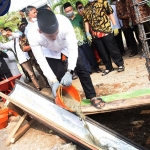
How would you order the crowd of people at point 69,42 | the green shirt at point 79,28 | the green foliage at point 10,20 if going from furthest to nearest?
the green foliage at point 10,20 → the green shirt at point 79,28 → the crowd of people at point 69,42

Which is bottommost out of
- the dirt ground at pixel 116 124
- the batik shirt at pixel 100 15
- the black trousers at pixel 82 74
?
the dirt ground at pixel 116 124

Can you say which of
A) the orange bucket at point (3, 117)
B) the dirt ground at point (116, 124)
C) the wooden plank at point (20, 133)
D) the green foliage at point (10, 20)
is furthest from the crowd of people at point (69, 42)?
the green foliage at point (10, 20)

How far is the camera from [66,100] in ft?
9.48

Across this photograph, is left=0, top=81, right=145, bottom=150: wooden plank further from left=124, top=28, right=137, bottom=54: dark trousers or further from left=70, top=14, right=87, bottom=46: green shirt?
left=124, top=28, right=137, bottom=54: dark trousers

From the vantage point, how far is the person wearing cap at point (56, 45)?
8.87ft

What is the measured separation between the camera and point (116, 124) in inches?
142

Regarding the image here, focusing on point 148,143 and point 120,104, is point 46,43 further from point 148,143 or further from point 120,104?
point 148,143

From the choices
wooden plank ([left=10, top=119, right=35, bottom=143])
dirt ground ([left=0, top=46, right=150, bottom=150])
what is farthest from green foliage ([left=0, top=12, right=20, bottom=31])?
wooden plank ([left=10, top=119, right=35, bottom=143])

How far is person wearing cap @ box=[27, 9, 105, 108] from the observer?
106 inches

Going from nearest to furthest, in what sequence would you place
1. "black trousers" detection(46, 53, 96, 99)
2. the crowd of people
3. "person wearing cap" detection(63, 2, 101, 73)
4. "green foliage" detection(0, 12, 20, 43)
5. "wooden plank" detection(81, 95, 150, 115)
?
"wooden plank" detection(81, 95, 150, 115), the crowd of people, "black trousers" detection(46, 53, 96, 99), "person wearing cap" detection(63, 2, 101, 73), "green foliage" detection(0, 12, 20, 43)

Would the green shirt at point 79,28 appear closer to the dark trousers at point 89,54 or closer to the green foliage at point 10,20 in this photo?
the dark trousers at point 89,54

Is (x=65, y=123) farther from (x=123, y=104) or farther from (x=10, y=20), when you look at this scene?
(x=10, y=20)

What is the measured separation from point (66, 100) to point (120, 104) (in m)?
0.76

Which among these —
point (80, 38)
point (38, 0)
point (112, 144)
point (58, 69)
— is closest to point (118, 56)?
point (80, 38)
